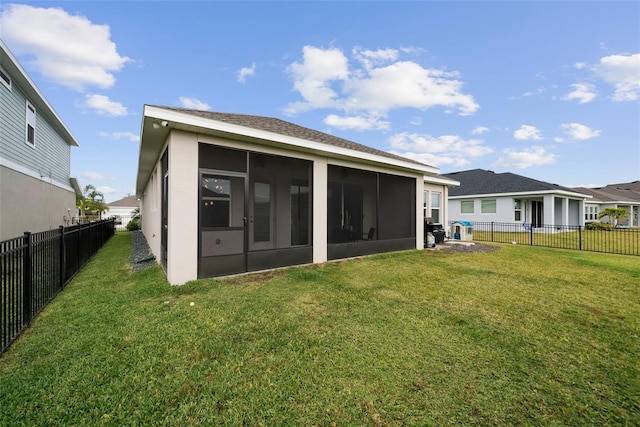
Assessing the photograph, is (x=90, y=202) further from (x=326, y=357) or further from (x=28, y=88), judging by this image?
(x=326, y=357)

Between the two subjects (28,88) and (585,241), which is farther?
(585,241)

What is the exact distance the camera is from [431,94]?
44.1 ft

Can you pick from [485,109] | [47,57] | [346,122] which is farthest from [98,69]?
[485,109]

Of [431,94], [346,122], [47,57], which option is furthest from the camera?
[346,122]

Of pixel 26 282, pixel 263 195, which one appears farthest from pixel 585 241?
pixel 26 282

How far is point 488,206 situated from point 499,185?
5.95ft

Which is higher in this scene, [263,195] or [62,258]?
[263,195]

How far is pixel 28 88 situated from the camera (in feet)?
30.8

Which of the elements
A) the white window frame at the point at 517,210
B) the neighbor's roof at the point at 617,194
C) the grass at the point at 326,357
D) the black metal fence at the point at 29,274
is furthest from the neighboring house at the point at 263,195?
the neighbor's roof at the point at 617,194

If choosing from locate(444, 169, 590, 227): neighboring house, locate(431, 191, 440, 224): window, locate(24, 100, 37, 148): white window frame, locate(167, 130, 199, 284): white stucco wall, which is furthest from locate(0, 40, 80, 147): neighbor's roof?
locate(444, 169, 590, 227): neighboring house

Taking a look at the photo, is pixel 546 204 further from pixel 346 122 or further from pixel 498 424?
pixel 498 424

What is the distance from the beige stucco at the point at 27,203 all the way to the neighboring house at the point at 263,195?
3598 mm

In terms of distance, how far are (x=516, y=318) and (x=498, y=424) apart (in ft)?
7.74

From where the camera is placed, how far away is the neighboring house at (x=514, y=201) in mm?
18109
